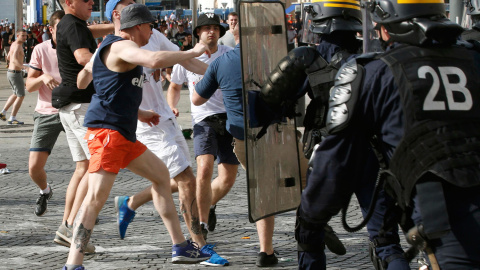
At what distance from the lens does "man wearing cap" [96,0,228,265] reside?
19.2 feet

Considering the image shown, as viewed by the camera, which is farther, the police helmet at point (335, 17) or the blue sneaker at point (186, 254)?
the blue sneaker at point (186, 254)

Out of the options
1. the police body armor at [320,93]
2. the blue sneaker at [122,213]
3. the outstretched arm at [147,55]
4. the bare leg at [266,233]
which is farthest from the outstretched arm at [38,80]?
the police body armor at [320,93]

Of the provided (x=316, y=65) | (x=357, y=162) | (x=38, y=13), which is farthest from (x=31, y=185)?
(x=38, y=13)

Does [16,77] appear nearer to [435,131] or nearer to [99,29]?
[99,29]

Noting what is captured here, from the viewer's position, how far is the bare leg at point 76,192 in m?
5.95

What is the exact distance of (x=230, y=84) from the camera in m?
5.74

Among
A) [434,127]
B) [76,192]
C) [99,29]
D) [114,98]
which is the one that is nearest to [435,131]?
[434,127]

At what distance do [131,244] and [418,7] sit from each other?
3654mm

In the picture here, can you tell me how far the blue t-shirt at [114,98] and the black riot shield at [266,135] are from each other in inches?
34.9

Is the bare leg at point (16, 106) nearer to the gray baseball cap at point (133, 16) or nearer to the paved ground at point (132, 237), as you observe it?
the paved ground at point (132, 237)

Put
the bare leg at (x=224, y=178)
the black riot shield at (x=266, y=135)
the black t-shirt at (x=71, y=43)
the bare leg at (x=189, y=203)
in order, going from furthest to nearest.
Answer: the bare leg at (x=224, y=178), the black t-shirt at (x=71, y=43), the bare leg at (x=189, y=203), the black riot shield at (x=266, y=135)

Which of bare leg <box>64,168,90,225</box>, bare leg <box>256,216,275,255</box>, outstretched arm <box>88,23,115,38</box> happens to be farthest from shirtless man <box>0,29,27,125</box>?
bare leg <box>256,216,275,255</box>

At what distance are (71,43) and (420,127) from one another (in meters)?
3.84

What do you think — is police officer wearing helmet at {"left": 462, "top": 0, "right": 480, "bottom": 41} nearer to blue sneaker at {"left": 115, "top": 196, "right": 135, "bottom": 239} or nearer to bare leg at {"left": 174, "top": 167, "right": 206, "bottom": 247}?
bare leg at {"left": 174, "top": 167, "right": 206, "bottom": 247}
